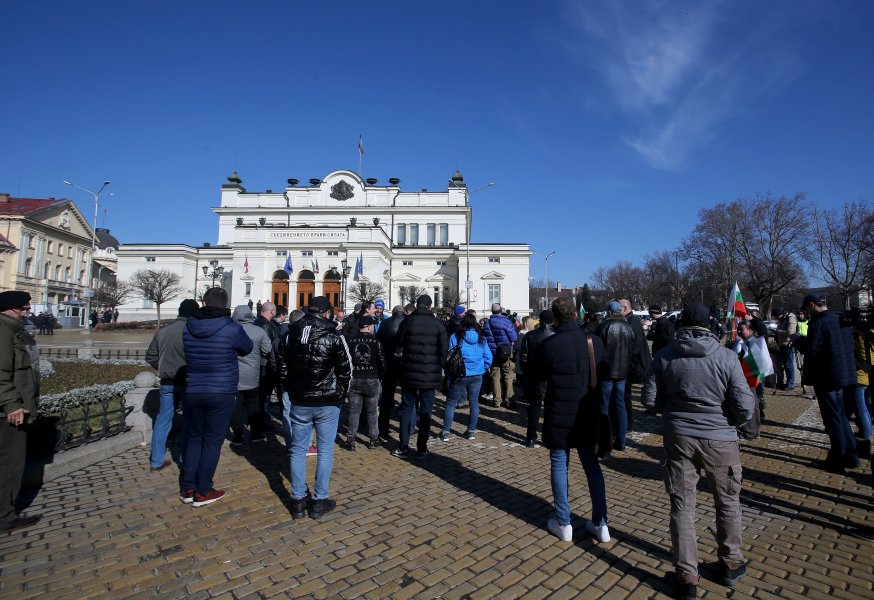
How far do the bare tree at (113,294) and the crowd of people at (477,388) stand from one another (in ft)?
149

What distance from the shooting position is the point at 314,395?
426 cm

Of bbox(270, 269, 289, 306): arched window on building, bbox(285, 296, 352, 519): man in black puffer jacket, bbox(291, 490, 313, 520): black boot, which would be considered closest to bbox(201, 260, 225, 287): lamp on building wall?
bbox(270, 269, 289, 306): arched window on building

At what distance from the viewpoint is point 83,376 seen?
37.4ft

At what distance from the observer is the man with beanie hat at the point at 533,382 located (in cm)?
421

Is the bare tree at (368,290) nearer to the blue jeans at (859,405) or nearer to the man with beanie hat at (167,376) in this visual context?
the man with beanie hat at (167,376)

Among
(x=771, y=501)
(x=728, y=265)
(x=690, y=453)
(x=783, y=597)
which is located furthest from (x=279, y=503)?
(x=728, y=265)

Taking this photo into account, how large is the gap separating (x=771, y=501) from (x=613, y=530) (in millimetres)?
1988

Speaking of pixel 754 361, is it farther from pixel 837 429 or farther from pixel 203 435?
pixel 203 435

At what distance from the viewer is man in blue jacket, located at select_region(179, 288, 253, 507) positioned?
4.44m

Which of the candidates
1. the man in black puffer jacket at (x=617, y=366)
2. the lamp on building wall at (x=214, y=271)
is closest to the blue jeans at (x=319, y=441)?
the man in black puffer jacket at (x=617, y=366)

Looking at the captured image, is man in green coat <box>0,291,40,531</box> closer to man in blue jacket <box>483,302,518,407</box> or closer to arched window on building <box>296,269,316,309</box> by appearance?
man in blue jacket <box>483,302,518,407</box>

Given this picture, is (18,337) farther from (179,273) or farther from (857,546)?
(179,273)

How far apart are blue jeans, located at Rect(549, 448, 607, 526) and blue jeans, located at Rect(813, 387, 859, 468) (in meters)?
3.67

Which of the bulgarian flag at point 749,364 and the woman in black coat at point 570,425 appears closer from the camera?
the woman in black coat at point 570,425
